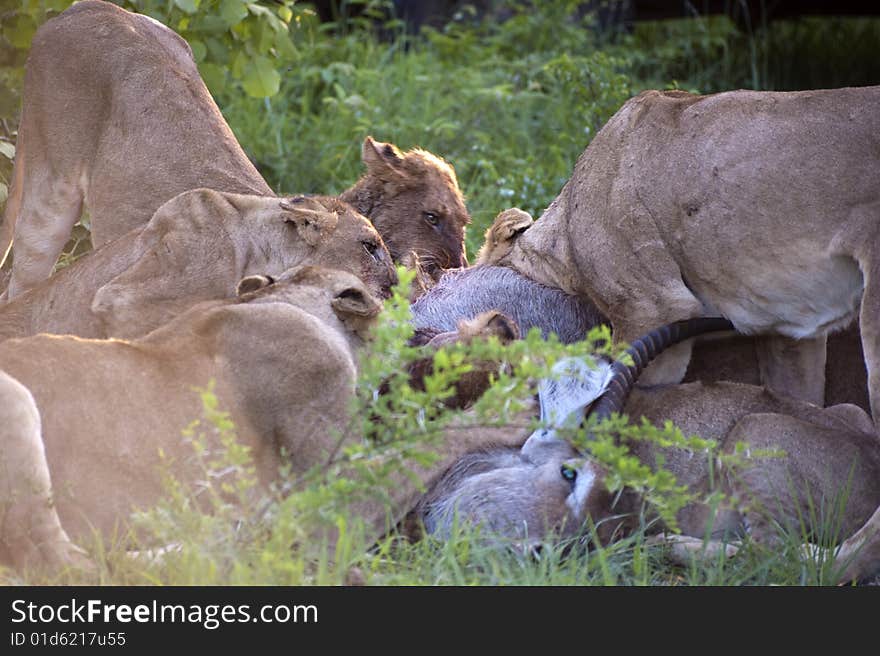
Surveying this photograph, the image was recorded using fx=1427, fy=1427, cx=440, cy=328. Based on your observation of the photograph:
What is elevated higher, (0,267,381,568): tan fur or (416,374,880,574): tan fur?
(0,267,381,568): tan fur

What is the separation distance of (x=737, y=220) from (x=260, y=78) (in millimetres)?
3028

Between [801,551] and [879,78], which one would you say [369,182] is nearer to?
[801,551]

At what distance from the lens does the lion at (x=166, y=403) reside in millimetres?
3449

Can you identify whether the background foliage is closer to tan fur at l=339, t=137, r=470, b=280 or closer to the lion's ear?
tan fur at l=339, t=137, r=470, b=280

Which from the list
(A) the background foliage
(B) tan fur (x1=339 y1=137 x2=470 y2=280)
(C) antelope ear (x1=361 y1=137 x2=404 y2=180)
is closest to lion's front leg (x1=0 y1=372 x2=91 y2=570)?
(A) the background foliage

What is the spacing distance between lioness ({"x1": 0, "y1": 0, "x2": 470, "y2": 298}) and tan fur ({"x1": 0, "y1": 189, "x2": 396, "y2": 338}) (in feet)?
2.04

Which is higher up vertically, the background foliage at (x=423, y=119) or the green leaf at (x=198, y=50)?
the green leaf at (x=198, y=50)

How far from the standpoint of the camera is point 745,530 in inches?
160

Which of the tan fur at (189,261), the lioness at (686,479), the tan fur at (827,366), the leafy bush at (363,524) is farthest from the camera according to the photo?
the tan fur at (827,366)

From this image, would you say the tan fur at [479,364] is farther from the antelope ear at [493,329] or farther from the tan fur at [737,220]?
the tan fur at [737,220]

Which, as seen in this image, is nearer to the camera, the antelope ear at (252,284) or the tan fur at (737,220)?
the tan fur at (737,220)

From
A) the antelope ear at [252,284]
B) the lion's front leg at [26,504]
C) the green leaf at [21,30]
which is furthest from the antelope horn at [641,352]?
the green leaf at [21,30]

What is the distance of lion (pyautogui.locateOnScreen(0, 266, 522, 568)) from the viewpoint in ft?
11.3
